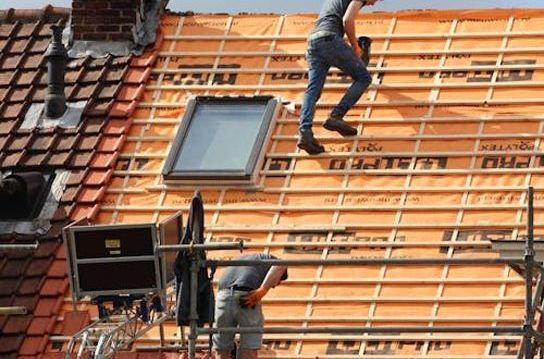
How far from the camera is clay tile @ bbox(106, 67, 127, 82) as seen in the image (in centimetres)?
2134

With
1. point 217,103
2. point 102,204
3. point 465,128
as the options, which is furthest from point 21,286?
point 465,128

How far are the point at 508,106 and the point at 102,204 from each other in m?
3.61

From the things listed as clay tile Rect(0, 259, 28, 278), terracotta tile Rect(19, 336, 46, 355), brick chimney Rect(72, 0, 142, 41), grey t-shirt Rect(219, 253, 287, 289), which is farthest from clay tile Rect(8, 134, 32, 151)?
grey t-shirt Rect(219, 253, 287, 289)

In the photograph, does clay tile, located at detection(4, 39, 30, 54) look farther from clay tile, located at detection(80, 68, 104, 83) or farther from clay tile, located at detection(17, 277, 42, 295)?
clay tile, located at detection(17, 277, 42, 295)

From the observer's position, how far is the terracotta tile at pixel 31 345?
60.7 feet

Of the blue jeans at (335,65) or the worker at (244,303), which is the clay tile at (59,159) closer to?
the blue jeans at (335,65)

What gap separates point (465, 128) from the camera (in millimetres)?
19797

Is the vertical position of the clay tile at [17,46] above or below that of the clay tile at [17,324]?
above

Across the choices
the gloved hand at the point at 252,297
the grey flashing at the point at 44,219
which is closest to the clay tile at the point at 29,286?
the grey flashing at the point at 44,219

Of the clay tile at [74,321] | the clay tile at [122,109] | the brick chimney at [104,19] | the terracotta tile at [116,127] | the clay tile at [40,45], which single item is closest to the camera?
the clay tile at [74,321]

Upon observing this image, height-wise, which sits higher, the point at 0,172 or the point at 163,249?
the point at 0,172

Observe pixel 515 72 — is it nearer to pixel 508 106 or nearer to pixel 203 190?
pixel 508 106

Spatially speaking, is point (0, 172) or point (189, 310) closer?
point (189, 310)

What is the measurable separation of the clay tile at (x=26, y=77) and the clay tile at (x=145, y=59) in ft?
3.14
